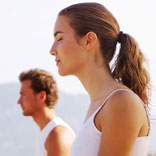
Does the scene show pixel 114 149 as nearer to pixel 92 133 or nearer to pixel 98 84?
pixel 92 133

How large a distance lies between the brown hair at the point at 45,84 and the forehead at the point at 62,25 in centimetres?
248

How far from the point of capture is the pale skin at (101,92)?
183 cm

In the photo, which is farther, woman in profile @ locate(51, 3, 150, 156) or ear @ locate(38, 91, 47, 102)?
ear @ locate(38, 91, 47, 102)

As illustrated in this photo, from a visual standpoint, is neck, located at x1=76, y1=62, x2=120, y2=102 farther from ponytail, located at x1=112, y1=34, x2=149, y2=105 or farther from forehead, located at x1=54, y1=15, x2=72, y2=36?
forehead, located at x1=54, y1=15, x2=72, y2=36

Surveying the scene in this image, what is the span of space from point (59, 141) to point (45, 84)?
1001 mm

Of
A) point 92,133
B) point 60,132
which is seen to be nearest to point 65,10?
point 92,133

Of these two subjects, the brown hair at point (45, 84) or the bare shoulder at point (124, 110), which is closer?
the bare shoulder at point (124, 110)

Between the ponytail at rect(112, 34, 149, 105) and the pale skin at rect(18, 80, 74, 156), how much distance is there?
72.6 inches

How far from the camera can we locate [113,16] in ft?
7.36

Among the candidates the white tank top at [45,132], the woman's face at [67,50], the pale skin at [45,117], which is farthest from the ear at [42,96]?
the woman's face at [67,50]

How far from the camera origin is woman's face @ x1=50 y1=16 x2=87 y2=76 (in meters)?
2.17

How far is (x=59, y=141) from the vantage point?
3.97 meters

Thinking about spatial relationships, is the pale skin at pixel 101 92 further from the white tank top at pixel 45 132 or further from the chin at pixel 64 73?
the white tank top at pixel 45 132

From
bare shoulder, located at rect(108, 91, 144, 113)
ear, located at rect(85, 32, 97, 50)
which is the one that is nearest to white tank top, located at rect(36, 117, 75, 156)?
ear, located at rect(85, 32, 97, 50)
